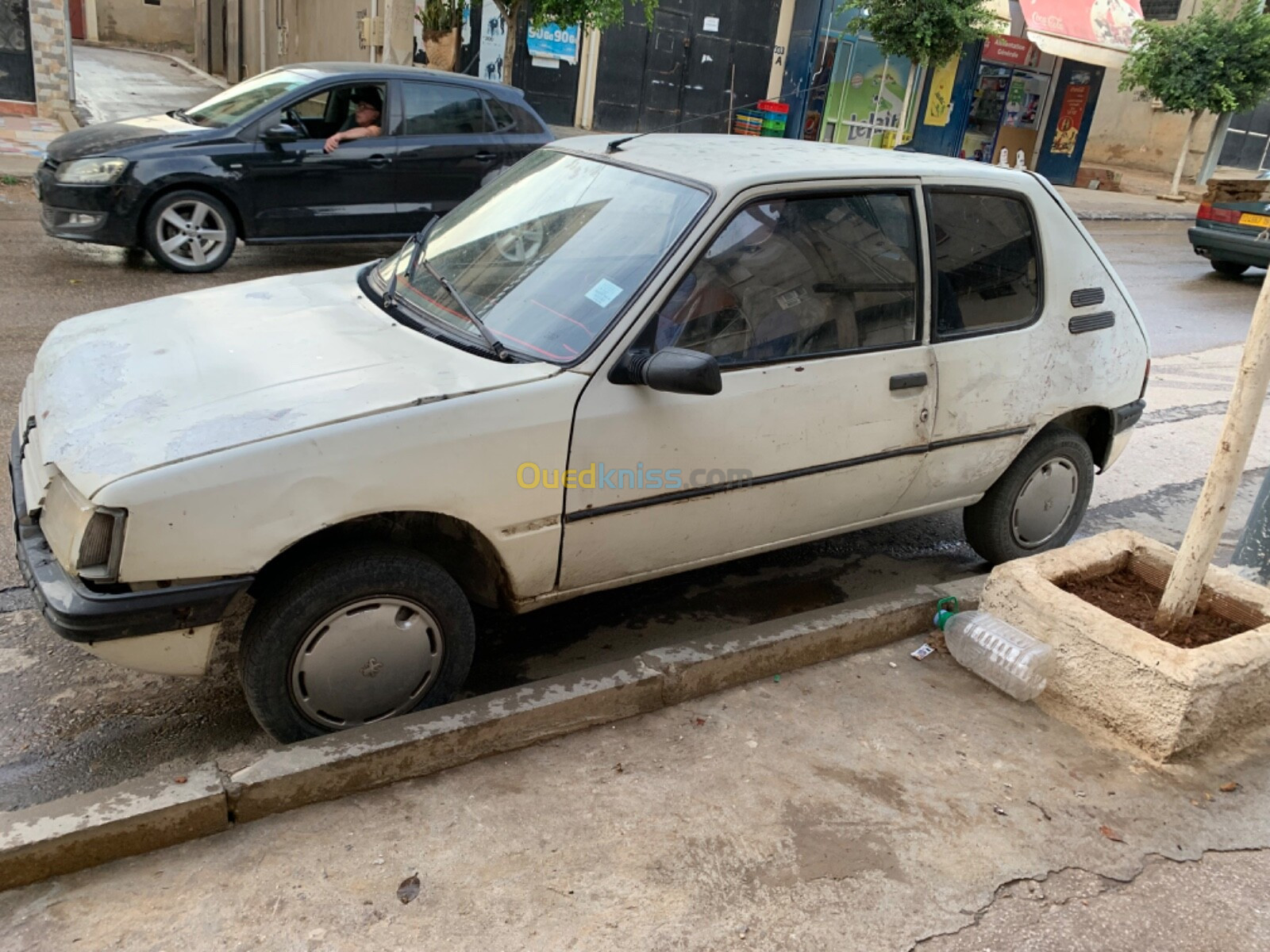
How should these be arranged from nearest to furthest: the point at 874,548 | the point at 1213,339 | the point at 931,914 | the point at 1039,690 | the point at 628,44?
the point at 931,914
the point at 1039,690
the point at 874,548
the point at 1213,339
the point at 628,44

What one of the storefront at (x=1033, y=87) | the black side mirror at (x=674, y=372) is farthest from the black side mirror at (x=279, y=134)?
the storefront at (x=1033, y=87)

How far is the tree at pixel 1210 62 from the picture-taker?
2147cm

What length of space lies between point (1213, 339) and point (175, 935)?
10.8m

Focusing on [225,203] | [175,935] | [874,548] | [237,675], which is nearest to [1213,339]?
[874,548]

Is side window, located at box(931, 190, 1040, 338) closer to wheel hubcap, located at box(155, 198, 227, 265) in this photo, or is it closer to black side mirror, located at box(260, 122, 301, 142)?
black side mirror, located at box(260, 122, 301, 142)

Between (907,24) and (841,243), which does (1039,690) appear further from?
(907,24)

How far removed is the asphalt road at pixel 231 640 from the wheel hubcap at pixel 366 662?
262mm

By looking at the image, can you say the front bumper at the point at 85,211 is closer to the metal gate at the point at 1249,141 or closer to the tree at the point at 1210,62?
the tree at the point at 1210,62

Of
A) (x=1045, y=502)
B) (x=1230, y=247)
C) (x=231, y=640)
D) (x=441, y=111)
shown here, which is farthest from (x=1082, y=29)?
(x=231, y=640)

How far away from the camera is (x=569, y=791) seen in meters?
3.06

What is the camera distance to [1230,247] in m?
13.8

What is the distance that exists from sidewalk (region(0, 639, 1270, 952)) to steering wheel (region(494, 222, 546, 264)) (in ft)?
5.38

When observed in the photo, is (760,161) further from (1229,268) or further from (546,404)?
(1229,268)

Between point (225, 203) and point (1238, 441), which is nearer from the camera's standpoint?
point (1238, 441)
